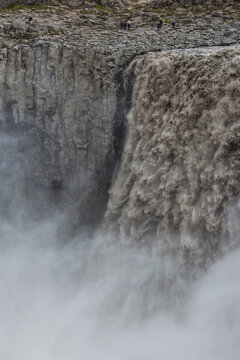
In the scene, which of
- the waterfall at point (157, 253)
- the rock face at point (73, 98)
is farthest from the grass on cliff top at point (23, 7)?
the waterfall at point (157, 253)

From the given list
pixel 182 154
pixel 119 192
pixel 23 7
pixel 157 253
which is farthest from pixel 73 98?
pixel 23 7

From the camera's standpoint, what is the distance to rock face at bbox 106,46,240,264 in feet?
33.3

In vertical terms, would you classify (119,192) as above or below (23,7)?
below

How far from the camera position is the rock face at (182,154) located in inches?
400

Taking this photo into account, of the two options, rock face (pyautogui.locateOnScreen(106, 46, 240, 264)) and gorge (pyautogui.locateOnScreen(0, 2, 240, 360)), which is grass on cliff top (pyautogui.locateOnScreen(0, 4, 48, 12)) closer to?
Result: gorge (pyautogui.locateOnScreen(0, 2, 240, 360))

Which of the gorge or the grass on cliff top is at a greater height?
the grass on cliff top

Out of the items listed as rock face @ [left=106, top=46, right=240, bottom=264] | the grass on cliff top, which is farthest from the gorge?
the grass on cliff top

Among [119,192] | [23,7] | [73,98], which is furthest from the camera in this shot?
[23,7]

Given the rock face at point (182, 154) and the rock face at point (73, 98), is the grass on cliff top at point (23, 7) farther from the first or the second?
the rock face at point (182, 154)

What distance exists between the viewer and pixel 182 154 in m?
11.8

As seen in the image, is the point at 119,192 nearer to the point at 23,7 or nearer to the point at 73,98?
the point at 73,98

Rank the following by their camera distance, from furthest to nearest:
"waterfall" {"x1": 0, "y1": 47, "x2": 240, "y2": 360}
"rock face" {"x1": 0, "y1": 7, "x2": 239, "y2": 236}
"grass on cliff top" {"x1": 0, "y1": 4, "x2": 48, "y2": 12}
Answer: "grass on cliff top" {"x1": 0, "y1": 4, "x2": 48, "y2": 12} < "rock face" {"x1": 0, "y1": 7, "x2": 239, "y2": 236} < "waterfall" {"x1": 0, "y1": 47, "x2": 240, "y2": 360}

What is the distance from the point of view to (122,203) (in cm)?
1546

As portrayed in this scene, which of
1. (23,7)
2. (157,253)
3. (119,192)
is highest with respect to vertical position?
(23,7)
